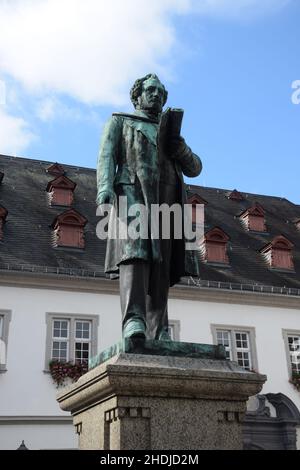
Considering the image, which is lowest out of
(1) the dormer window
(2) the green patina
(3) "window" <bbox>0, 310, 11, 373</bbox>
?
(2) the green patina

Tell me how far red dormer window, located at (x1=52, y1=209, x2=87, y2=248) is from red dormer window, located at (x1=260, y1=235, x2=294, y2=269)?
6.78 metres

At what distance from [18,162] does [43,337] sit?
907 cm

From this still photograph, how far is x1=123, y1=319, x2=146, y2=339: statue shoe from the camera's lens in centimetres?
404

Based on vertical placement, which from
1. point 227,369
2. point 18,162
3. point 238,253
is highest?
point 18,162

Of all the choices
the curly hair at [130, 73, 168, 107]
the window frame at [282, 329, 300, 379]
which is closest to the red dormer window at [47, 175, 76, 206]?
the window frame at [282, 329, 300, 379]

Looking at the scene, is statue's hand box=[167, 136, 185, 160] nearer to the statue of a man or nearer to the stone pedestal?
the statue of a man

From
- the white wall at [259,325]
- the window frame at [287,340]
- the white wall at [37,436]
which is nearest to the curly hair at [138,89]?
the white wall at [37,436]

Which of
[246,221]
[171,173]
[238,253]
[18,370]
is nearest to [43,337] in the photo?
[18,370]

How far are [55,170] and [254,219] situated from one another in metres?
7.85

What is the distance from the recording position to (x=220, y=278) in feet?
64.6

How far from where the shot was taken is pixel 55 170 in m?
23.6

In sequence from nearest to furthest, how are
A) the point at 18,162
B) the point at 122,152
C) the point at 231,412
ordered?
1. the point at 231,412
2. the point at 122,152
3. the point at 18,162

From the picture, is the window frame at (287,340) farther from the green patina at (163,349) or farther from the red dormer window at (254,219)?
the green patina at (163,349)
